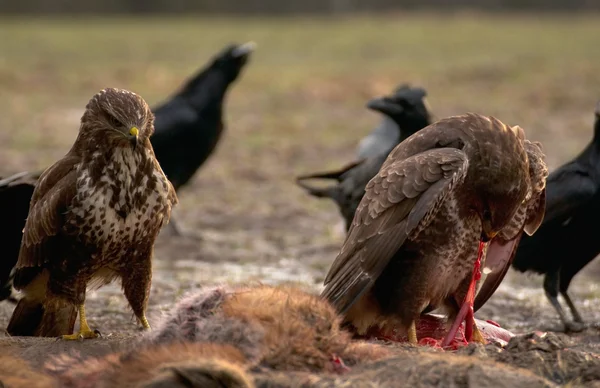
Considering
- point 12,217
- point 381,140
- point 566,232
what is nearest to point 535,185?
point 566,232

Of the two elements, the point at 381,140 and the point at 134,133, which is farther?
the point at 381,140

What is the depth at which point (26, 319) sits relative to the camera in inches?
225

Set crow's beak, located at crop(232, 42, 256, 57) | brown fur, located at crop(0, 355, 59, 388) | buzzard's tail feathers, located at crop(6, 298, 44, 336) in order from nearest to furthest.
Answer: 1. brown fur, located at crop(0, 355, 59, 388)
2. buzzard's tail feathers, located at crop(6, 298, 44, 336)
3. crow's beak, located at crop(232, 42, 256, 57)

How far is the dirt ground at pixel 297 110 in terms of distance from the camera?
6.76 m

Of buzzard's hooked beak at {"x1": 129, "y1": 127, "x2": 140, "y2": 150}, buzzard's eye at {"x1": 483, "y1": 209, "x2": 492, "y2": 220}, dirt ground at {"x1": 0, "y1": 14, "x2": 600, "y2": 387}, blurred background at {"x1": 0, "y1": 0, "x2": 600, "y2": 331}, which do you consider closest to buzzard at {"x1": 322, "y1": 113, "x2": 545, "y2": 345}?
buzzard's eye at {"x1": 483, "y1": 209, "x2": 492, "y2": 220}

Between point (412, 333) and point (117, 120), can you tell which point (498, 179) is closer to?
point (412, 333)

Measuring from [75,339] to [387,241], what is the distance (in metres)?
1.48

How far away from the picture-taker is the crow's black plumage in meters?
7.13

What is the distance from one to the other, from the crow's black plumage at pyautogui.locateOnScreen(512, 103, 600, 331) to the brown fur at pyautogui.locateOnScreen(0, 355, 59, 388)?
3913 mm

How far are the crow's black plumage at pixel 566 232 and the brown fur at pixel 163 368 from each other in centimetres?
374

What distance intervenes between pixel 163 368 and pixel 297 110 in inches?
539

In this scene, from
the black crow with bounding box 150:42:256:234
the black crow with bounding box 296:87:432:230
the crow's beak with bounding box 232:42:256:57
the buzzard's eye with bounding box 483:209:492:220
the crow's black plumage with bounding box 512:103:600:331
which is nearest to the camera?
the buzzard's eye with bounding box 483:209:492:220

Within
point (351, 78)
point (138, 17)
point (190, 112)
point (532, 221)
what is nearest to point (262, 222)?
point (190, 112)

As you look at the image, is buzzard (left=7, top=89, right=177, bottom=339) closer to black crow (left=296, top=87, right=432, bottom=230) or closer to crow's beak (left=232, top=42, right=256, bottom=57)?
black crow (left=296, top=87, right=432, bottom=230)
